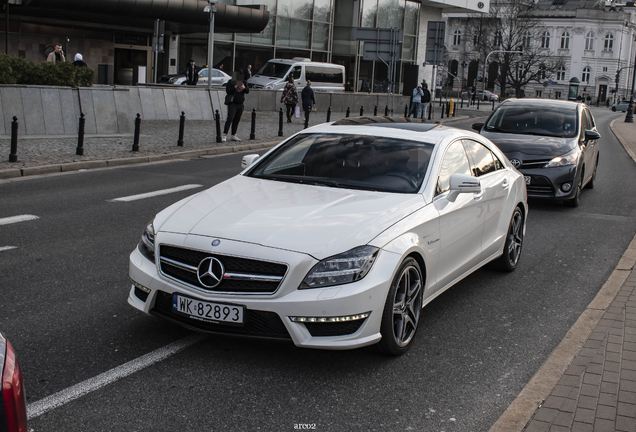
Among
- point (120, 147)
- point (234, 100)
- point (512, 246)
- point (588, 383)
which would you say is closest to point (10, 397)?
point (588, 383)

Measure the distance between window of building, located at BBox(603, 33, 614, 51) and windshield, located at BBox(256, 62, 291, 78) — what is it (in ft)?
306

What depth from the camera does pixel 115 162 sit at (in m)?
15.0

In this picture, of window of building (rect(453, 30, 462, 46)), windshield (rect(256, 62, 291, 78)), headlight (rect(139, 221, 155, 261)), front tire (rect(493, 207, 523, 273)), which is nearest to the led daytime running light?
headlight (rect(139, 221, 155, 261))

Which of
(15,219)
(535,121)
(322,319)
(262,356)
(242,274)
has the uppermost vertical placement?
(535,121)

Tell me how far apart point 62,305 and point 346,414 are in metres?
2.73

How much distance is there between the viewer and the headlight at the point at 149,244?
4793 mm

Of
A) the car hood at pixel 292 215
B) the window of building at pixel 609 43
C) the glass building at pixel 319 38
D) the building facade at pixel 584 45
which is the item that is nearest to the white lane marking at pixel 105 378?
the car hood at pixel 292 215

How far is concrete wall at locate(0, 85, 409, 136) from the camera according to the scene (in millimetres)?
17609

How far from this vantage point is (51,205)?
10.1m

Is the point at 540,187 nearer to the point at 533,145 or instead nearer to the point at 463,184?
the point at 533,145

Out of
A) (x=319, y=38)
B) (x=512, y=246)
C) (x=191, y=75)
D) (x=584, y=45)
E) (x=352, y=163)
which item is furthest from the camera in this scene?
(x=584, y=45)

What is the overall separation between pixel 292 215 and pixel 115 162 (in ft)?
36.2

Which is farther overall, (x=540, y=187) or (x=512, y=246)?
(x=540, y=187)

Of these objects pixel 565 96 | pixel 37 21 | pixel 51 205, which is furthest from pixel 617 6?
pixel 51 205
